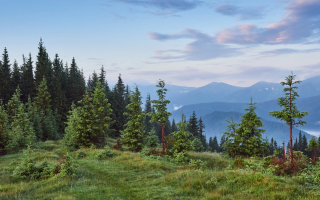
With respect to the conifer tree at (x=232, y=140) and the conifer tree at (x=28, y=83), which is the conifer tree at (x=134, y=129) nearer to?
the conifer tree at (x=232, y=140)

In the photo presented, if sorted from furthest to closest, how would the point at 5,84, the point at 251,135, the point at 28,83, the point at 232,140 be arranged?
the point at 28,83 → the point at 5,84 → the point at 232,140 → the point at 251,135

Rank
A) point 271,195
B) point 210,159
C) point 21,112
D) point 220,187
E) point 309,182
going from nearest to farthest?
point 271,195 → point 220,187 → point 309,182 → point 210,159 → point 21,112

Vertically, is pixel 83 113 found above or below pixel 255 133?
above

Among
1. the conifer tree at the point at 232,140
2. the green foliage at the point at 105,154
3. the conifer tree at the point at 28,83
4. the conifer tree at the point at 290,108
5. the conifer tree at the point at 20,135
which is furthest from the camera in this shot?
the conifer tree at the point at 28,83

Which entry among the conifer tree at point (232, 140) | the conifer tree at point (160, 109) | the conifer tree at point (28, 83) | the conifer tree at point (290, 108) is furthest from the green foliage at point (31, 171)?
the conifer tree at point (28, 83)

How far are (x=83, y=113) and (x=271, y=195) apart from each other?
21.6 metres

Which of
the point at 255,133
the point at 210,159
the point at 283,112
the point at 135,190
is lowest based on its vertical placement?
the point at 210,159

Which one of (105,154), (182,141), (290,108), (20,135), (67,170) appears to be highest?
(290,108)

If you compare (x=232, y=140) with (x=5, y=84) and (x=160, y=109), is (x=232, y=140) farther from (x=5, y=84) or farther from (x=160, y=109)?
(x=5, y=84)

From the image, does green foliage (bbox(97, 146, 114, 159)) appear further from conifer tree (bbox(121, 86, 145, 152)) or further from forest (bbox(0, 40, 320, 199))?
conifer tree (bbox(121, 86, 145, 152))

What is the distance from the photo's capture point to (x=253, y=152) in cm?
2156

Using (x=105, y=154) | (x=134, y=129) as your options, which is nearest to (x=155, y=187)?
(x=105, y=154)

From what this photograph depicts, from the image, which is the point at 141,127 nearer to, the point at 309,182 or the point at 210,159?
the point at 210,159

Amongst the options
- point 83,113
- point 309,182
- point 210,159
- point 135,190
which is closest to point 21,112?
point 83,113
